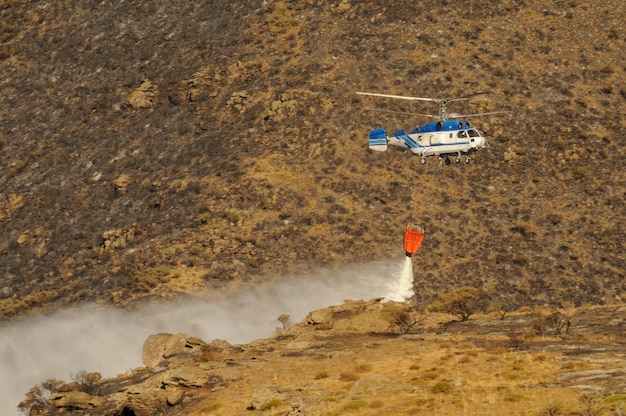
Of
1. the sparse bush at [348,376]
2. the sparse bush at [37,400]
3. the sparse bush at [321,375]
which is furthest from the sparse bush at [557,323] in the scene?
the sparse bush at [37,400]

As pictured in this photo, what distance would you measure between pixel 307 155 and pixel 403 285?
14187 millimetres

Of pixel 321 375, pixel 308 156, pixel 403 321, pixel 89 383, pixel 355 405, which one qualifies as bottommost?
pixel 89 383

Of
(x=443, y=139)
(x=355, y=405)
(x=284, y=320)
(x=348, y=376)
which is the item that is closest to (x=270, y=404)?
(x=355, y=405)

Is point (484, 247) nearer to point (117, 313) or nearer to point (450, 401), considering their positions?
point (117, 313)

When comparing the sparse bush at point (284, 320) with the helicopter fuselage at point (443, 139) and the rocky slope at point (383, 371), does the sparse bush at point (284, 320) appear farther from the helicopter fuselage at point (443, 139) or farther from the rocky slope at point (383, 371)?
the helicopter fuselage at point (443, 139)

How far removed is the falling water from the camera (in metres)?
58.0

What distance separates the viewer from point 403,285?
5875 centimetres

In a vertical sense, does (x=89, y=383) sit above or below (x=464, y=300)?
above

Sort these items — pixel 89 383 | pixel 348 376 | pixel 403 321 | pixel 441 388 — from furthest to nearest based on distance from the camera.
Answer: pixel 403 321
pixel 89 383
pixel 348 376
pixel 441 388

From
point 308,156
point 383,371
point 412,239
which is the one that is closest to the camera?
point 383,371

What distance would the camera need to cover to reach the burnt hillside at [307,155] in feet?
203

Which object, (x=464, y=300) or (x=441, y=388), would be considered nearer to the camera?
(x=441, y=388)

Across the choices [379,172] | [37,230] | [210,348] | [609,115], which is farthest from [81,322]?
[609,115]

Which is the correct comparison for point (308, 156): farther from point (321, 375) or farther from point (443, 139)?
point (321, 375)
